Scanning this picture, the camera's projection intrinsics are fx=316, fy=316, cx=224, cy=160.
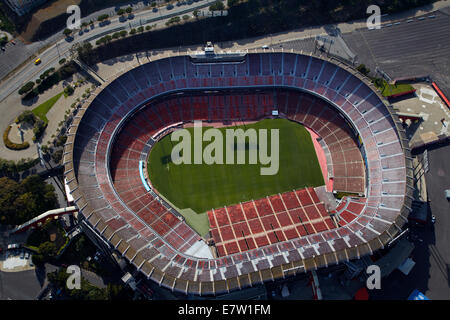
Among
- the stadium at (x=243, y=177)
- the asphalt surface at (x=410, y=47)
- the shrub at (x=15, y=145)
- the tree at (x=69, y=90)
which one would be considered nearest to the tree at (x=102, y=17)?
the tree at (x=69, y=90)

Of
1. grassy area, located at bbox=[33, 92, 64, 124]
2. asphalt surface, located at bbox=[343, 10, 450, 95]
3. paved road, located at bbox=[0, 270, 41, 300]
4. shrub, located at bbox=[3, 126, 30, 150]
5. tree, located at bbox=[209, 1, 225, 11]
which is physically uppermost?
tree, located at bbox=[209, 1, 225, 11]

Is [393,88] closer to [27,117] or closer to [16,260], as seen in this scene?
[27,117]

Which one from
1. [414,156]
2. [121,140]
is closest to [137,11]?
[121,140]

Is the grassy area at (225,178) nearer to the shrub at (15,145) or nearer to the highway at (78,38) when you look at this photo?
the shrub at (15,145)

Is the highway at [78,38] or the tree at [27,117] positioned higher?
the highway at [78,38]

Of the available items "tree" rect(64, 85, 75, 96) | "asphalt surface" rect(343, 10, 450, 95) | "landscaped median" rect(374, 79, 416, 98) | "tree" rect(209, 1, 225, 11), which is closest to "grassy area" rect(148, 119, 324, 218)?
"landscaped median" rect(374, 79, 416, 98)

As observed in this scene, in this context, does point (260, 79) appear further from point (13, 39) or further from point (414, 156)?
point (13, 39)

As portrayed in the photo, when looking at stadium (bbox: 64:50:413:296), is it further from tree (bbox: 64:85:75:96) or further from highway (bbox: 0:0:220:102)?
highway (bbox: 0:0:220:102)
